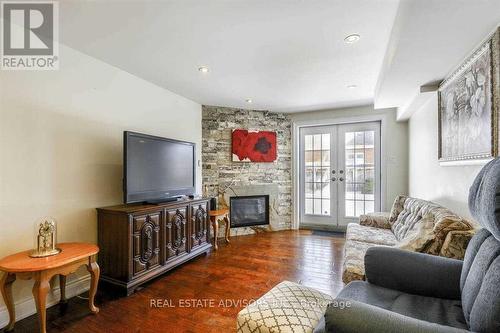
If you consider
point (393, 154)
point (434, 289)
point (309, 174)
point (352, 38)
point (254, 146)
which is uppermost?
point (352, 38)

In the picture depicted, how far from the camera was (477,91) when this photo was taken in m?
1.65

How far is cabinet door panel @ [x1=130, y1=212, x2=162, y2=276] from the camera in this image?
2248 mm

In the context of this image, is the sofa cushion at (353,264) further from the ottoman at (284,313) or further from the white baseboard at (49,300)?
the white baseboard at (49,300)

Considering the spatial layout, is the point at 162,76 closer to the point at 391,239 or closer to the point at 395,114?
the point at 391,239

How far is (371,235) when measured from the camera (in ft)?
8.68

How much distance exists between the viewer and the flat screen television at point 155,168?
93.6 inches

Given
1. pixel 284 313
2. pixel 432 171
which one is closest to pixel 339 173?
pixel 432 171

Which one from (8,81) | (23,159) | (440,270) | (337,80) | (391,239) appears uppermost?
(337,80)

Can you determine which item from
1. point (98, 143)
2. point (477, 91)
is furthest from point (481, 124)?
point (98, 143)

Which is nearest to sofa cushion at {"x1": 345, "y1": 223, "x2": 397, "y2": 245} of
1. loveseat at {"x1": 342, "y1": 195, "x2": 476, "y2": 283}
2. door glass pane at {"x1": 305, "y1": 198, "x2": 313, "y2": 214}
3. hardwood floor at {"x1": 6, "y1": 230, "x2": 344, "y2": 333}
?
loveseat at {"x1": 342, "y1": 195, "x2": 476, "y2": 283}

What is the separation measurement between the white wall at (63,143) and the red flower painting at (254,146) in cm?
165

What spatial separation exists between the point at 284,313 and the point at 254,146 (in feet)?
11.1

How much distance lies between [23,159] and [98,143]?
0.64 m

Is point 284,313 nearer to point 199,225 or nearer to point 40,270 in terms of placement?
point 40,270
